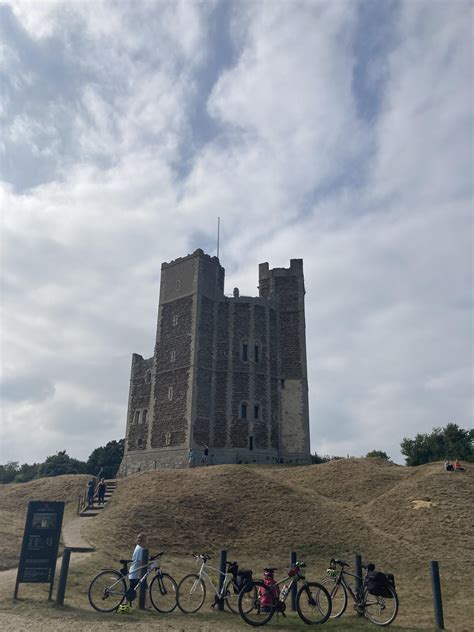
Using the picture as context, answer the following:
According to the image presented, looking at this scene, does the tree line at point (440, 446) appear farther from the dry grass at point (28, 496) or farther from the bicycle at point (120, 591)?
the bicycle at point (120, 591)

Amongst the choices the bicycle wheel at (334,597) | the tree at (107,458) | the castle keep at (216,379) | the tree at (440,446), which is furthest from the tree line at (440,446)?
the bicycle wheel at (334,597)

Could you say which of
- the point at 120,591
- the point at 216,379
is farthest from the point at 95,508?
the point at 216,379

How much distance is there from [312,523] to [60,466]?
4859 cm

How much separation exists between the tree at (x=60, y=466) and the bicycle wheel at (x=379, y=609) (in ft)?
176

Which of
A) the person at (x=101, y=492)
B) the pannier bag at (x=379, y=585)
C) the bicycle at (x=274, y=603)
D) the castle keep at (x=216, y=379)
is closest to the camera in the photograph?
the bicycle at (x=274, y=603)

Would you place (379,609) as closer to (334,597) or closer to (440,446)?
(334,597)

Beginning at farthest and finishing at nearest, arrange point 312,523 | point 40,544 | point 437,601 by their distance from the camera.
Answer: point 312,523, point 40,544, point 437,601

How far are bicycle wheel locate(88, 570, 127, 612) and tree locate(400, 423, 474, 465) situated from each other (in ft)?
164

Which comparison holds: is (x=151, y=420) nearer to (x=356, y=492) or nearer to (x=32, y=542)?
(x=356, y=492)

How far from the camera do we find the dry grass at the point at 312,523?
54.2ft

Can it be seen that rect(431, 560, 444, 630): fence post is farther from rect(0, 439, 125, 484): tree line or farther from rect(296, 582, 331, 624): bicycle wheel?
rect(0, 439, 125, 484): tree line

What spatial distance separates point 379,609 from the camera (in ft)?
37.9

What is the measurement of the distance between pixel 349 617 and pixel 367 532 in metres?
9.17

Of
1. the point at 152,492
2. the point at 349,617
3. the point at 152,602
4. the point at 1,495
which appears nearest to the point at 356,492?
the point at 152,492
